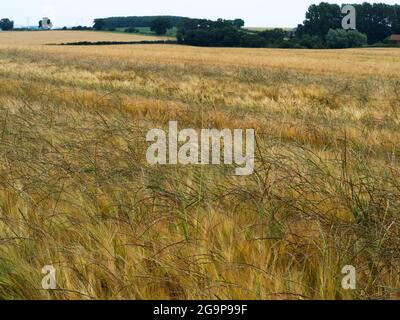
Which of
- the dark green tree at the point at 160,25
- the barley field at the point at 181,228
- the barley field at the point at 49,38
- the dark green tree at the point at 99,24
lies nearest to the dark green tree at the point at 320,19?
the dark green tree at the point at 160,25

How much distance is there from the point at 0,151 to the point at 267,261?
2234mm

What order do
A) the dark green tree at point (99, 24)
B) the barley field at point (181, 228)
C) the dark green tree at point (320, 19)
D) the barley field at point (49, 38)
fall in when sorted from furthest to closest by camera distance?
the dark green tree at point (99, 24)
the dark green tree at point (320, 19)
the barley field at point (49, 38)
the barley field at point (181, 228)

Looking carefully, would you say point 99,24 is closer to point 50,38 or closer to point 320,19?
point 50,38

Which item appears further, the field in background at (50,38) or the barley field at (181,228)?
the field in background at (50,38)

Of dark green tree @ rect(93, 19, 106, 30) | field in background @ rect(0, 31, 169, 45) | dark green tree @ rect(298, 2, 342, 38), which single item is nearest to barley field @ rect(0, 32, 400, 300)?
field in background @ rect(0, 31, 169, 45)

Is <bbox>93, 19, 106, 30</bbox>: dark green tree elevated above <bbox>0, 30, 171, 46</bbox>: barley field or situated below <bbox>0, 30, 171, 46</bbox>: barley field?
above

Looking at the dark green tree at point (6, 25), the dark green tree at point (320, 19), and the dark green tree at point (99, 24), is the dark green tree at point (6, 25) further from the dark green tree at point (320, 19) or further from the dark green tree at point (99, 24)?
the dark green tree at point (320, 19)

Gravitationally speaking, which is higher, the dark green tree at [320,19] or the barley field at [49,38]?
the dark green tree at [320,19]

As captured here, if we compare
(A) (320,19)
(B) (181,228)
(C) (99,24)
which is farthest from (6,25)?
(B) (181,228)

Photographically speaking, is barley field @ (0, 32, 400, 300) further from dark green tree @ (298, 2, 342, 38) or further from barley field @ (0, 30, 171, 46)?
dark green tree @ (298, 2, 342, 38)

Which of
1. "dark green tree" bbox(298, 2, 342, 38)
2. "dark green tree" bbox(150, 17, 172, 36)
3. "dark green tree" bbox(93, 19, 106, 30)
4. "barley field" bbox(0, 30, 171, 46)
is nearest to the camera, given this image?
"barley field" bbox(0, 30, 171, 46)

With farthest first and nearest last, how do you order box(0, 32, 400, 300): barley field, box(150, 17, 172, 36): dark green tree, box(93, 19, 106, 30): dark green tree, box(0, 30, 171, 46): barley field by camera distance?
box(93, 19, 106, 30): dark green tree, box(150, 17, 172, 36): dark green tree, box(0, 30, 171, 46): barley field, box(0, 32, 400, 300): barley field

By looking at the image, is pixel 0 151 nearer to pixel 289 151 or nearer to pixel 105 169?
pixel 105 169

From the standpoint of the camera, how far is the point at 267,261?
1697 millimetres
